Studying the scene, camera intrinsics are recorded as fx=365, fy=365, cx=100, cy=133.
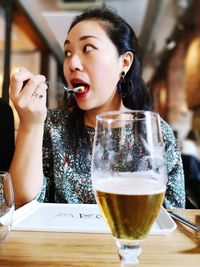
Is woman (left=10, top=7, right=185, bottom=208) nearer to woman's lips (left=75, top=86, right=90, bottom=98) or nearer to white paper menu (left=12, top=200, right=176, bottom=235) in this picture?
woman's lips (left=75, top=86, right=90, bottom=98)

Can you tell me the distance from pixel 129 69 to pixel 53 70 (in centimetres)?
584

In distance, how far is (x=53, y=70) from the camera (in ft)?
23.1

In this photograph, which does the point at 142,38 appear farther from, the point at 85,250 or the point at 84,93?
the point at 85,250

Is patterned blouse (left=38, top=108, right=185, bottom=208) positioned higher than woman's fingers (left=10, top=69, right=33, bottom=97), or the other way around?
woman's fingers (left=10, top=69, right=33, bottom=97)

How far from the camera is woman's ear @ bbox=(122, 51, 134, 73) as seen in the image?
1309 millimetres

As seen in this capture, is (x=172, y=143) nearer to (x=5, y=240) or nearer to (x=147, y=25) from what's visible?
(x=5, y=240)

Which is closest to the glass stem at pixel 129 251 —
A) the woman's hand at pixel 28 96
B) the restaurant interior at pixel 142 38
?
the woman's hand at pixel 28 96

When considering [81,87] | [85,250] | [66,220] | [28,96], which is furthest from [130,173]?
[81,87]

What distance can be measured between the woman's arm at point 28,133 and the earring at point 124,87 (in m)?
0.52

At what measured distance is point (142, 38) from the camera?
21.2 ft

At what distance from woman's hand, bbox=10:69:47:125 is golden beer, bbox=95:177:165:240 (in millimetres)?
421

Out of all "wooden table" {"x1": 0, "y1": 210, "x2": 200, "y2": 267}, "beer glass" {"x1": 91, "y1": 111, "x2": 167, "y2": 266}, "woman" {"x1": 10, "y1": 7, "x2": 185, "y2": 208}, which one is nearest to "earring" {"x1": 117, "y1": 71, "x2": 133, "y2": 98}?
"woman" {"x1": 10, "y1": 7, "x2": 185, "y2": 208}

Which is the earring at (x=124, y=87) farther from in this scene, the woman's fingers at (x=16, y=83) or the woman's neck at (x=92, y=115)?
the woman's fingers at (x=16, y=83)

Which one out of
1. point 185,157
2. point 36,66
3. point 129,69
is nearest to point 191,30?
point 36,66
